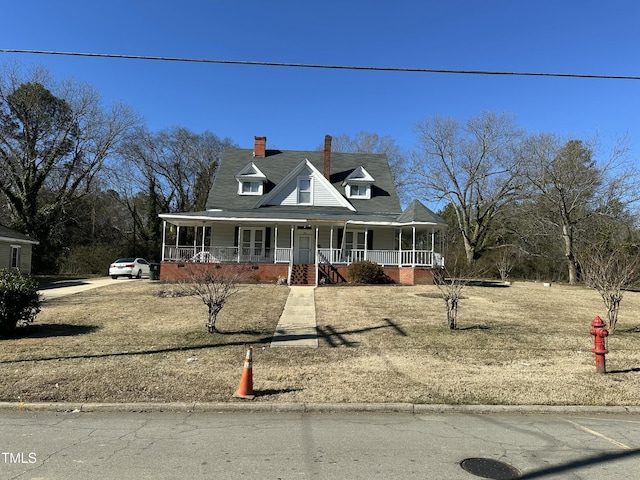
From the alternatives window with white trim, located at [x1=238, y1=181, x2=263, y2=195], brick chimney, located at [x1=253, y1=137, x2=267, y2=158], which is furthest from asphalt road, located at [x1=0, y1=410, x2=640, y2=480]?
brick chimney, located at [x1=253, y1=137, x2=267, y2=158]

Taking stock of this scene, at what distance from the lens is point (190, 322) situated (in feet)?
38.5

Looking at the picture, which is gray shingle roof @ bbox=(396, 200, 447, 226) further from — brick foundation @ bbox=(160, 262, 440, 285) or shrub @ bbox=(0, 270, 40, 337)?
shrub @ bbox=(0, 270, 40, 337)

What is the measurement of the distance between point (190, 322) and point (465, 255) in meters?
34.8

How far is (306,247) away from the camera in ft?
92.2

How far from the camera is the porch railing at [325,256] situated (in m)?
25.2

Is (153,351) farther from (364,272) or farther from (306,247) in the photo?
(306,247)

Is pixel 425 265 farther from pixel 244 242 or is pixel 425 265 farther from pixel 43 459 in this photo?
pixel 43 459

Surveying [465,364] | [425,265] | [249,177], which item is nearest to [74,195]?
[249,177]

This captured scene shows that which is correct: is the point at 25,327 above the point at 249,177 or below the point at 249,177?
below

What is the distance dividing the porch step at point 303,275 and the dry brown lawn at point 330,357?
889 cm

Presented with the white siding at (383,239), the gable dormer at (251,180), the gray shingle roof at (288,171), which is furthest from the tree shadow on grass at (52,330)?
the white siding at (383,239)

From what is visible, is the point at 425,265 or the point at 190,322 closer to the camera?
the point at 190,322

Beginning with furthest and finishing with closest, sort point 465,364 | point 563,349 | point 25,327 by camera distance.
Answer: point 25,327
point 563,349
point 465,364

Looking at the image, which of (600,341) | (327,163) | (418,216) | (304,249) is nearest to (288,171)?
(327,163)
